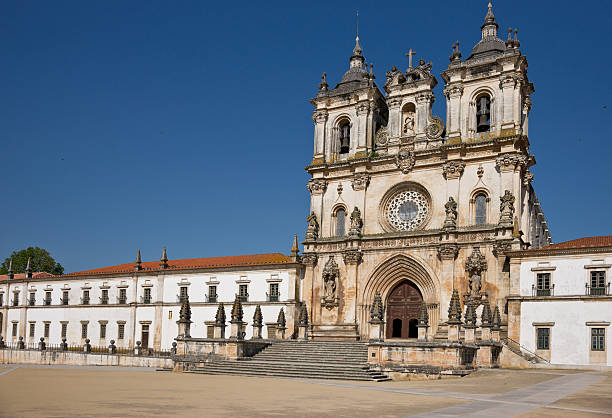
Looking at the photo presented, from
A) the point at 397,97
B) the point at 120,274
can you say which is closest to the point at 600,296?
the point at 397,97

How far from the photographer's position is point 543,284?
35.1 meters

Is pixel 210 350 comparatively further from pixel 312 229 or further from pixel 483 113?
pixel 483 113

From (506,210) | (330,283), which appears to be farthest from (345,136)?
(506,210)

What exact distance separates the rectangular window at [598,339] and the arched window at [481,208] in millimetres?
9009

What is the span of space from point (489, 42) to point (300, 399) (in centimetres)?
3170

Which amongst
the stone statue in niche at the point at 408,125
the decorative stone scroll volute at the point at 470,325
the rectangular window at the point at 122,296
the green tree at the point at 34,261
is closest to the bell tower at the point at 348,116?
the stone statue in niche at the point at 408,125

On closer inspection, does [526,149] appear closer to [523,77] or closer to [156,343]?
[523,77]

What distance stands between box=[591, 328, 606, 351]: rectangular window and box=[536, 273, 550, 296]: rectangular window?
10.1ft

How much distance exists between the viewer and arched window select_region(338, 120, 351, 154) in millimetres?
46562

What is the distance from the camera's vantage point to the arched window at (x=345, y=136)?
46562 millimetres

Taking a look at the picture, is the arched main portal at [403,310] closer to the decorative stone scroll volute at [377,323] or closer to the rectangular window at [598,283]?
the decorative stone scroll volute at [377,323]

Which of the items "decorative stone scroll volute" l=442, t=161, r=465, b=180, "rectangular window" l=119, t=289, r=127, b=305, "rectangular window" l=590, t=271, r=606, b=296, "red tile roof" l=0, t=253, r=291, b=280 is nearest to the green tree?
"red tile roof" l=0, t=253, r=291, b=280

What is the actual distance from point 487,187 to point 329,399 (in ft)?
79.2

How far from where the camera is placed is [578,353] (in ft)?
110
